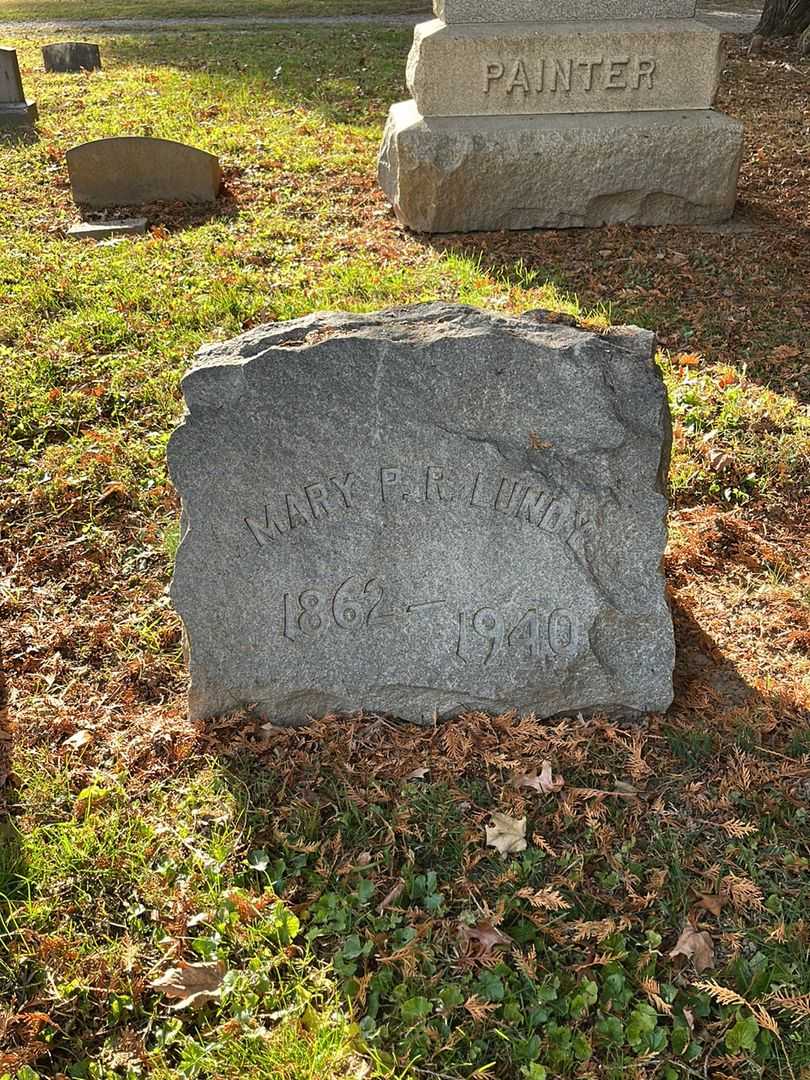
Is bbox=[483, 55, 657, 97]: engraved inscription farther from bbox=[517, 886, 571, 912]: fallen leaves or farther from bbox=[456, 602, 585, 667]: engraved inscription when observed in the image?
bbox=[517, 886, 571, 912]: fallen leaves

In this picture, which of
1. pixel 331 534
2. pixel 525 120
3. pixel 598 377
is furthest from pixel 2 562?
pixel 525 120

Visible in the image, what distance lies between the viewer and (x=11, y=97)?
9242mm

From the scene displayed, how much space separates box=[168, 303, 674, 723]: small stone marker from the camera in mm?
2777

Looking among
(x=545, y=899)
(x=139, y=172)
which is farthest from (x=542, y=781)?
(x=139, y=172)

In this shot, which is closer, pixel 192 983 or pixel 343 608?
pixel 192 983

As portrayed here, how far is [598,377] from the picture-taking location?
2762 mm

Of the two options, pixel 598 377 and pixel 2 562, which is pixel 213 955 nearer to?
pixel 598 377

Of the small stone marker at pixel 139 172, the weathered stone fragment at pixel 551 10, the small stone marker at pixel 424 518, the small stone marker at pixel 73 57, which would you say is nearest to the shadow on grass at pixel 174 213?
the small stone marker at pixel 139 172

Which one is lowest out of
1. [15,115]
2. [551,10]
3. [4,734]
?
[4,734]

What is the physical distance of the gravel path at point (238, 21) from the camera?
15.2 m

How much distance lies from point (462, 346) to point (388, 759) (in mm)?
1215

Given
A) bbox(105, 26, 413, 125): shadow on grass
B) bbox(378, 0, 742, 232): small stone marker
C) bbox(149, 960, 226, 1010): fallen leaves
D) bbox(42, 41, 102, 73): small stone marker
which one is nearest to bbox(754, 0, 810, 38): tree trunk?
bbox(105, 26, 413, 125): shadow on grass

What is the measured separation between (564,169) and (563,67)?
611 millimetres

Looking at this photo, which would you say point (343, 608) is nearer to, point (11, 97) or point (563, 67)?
point (563, 67)
